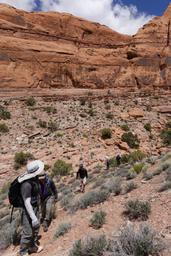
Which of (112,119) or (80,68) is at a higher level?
(80,68)

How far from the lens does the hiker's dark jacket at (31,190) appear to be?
16.9 feet

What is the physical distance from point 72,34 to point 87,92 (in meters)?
11.1

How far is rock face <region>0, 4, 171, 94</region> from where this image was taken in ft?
120

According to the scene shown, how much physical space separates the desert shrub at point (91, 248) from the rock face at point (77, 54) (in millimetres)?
31409

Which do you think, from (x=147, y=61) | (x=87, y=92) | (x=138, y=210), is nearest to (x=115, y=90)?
(x=87, y=92)

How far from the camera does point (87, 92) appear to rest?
37.3 m

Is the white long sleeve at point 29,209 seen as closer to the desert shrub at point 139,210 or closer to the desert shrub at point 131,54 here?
the desert shrub at point 139,210

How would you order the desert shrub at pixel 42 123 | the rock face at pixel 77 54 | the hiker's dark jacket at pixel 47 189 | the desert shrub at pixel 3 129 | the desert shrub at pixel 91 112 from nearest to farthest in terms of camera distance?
the hiker's dark jacket at pixel 47 189, the desert shrub at pixel 3 129, the desert shrub at pixel 42 123, the desert shrub at pixel 91 112, the rock face at pixel 77 54

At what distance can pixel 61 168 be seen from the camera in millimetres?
18734

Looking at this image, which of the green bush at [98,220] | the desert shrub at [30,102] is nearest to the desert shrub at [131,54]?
the desert shrub at [30,102]

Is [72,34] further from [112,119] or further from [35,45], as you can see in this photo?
[112,119]

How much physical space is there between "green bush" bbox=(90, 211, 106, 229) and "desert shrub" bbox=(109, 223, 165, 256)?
1640 millimetres

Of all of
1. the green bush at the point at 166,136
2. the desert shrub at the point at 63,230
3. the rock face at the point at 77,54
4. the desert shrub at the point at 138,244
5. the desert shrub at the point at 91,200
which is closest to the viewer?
the desert shrub at the point at 138,244

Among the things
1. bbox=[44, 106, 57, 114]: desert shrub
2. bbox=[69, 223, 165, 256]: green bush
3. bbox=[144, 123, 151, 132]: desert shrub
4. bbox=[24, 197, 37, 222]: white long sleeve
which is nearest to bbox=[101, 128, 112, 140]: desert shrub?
bbox=[144, 123, 151, 132]: desert shrub
